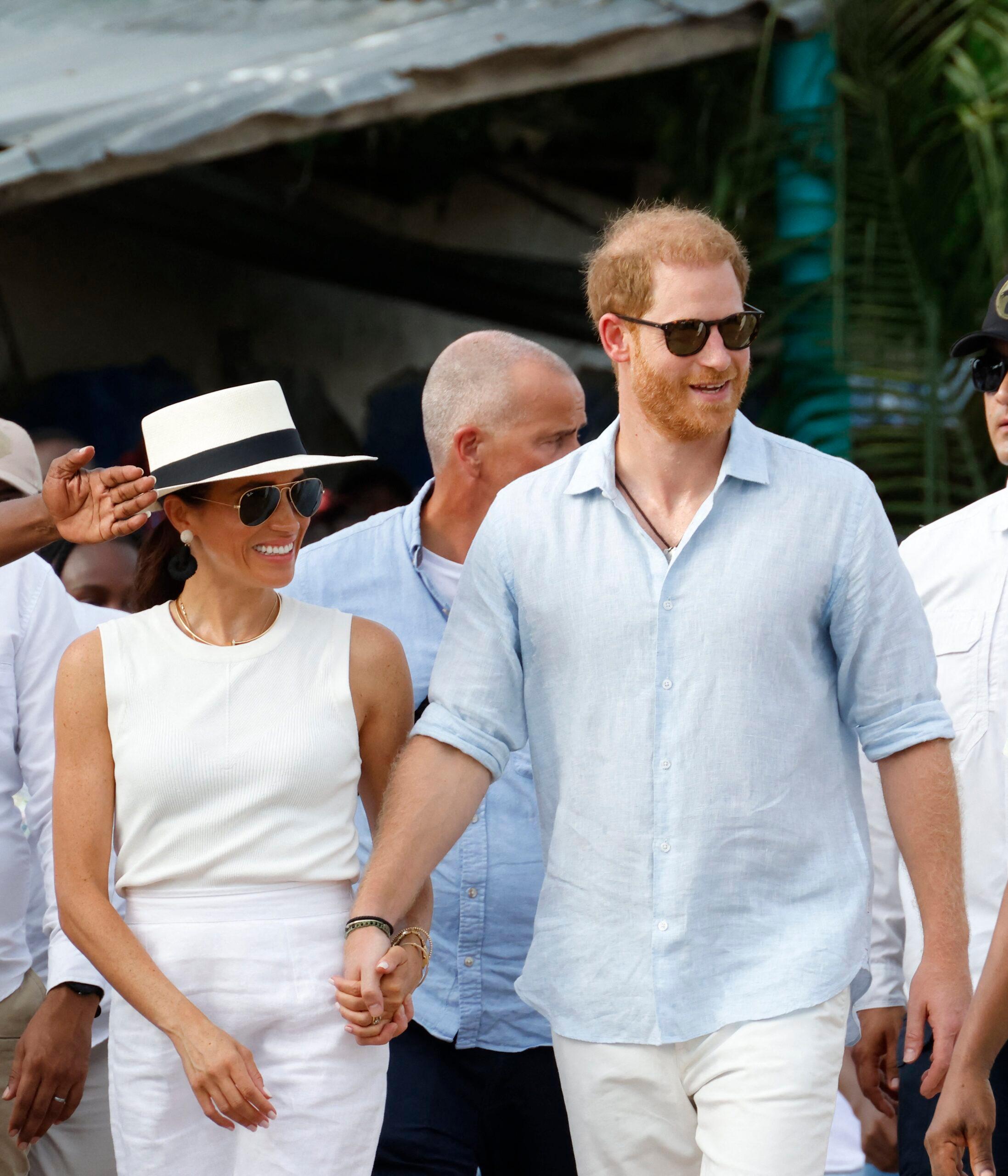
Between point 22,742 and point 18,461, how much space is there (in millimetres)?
673

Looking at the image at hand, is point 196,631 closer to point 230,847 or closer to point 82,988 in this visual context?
point 230,847

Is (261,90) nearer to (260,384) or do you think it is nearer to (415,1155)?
(260,384)

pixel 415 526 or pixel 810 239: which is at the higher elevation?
pixel 810 239

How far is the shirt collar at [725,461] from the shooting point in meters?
2.81

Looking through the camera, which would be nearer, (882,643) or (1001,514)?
(882,643)

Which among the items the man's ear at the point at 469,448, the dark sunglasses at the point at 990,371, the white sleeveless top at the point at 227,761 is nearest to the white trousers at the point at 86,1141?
the white sleeveless top at the point at 227,761

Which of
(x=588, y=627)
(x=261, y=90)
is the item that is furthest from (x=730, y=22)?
(x=588, y=627)

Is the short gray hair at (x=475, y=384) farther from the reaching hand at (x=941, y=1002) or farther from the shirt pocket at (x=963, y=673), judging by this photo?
the reaching hand at (x=941, y=1002)

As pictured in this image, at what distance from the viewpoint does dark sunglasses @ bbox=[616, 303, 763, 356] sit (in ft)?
9.15

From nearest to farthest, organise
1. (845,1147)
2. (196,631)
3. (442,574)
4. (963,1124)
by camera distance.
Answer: (963,1124) → (196,631) → (442,574) → (845,1147)

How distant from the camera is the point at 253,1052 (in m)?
2.68

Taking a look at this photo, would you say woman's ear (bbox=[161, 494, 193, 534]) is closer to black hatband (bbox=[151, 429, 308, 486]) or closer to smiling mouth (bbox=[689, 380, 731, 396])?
black hatband (bbox=[151, 429, 308, 486])

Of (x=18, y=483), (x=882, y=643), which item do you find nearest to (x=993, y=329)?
(x=882, y=643)

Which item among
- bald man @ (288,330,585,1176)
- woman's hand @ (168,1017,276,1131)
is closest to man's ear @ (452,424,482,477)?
bald man @ (288,330,585,1176)
